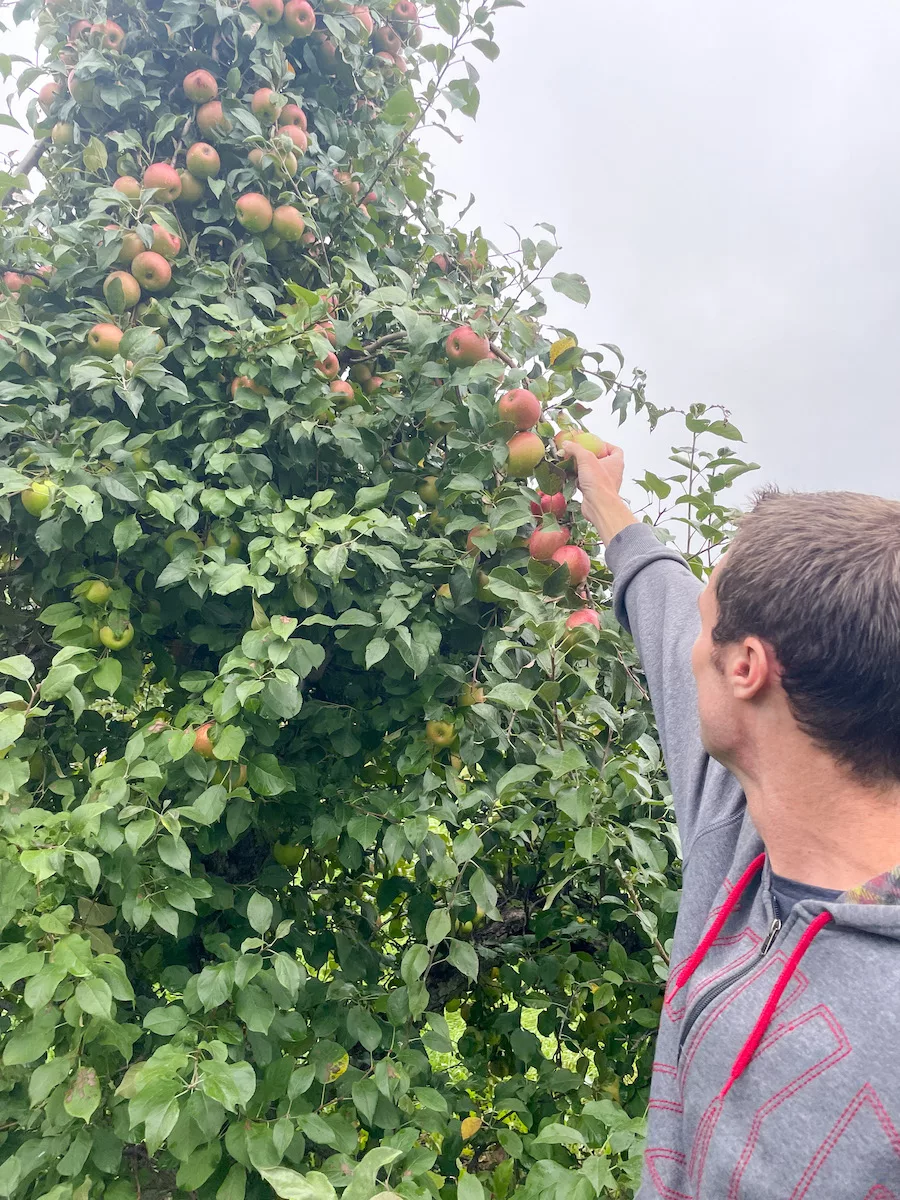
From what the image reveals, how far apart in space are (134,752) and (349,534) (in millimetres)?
Answer: 515

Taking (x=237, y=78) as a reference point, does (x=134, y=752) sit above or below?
below

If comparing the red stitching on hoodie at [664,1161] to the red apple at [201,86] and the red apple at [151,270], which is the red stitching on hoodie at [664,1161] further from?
the red apple at [201,86]

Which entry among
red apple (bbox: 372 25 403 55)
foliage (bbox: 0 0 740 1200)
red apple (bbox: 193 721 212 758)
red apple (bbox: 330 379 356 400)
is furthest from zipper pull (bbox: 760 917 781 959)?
red apple (bbox: 372 25 403 55)

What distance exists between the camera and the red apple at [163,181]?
74.1 inches

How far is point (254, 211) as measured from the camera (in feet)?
6.22

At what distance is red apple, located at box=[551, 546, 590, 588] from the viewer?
1488 millimetres

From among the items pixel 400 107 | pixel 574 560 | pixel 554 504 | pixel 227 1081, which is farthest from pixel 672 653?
pixel 400 107

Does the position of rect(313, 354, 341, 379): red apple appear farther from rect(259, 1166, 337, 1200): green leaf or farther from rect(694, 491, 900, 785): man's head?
rect(259, 1166, 337, 1200): green leaf

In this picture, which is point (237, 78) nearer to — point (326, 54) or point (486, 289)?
point (326, 54)

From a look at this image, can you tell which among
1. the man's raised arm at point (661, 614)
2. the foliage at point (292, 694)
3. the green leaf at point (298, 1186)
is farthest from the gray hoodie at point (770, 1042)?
the green leaf at point (298, 1186)

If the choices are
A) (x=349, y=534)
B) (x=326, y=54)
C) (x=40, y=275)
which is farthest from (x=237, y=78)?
(x=349, y=534)

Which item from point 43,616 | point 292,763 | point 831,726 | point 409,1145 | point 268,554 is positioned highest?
point 831,726

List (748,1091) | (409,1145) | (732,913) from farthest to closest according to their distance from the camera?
(409,1145)
(732,913)
(748,1091)

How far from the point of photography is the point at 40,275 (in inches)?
72.6
